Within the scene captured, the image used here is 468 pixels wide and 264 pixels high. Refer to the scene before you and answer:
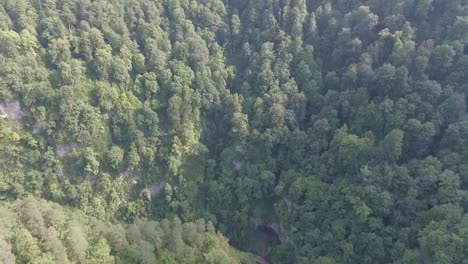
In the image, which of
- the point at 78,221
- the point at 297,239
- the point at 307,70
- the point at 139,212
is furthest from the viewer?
the point at 307,70

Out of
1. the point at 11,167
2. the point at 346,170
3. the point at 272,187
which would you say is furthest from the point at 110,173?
the point at 346,170

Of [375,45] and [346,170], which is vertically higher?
[375,45]

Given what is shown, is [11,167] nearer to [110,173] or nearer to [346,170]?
[110,173]

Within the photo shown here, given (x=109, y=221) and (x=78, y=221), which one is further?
(x=109, y=221)

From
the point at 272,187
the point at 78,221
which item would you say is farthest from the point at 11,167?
the point at 272,187

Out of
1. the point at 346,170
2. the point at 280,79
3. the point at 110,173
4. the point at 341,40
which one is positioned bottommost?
the point at 110,173

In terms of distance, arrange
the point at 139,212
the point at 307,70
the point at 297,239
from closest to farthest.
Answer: the point at 297,239, the point at 139,212, the point at 307,70

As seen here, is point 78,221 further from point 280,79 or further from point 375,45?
point 375,45
